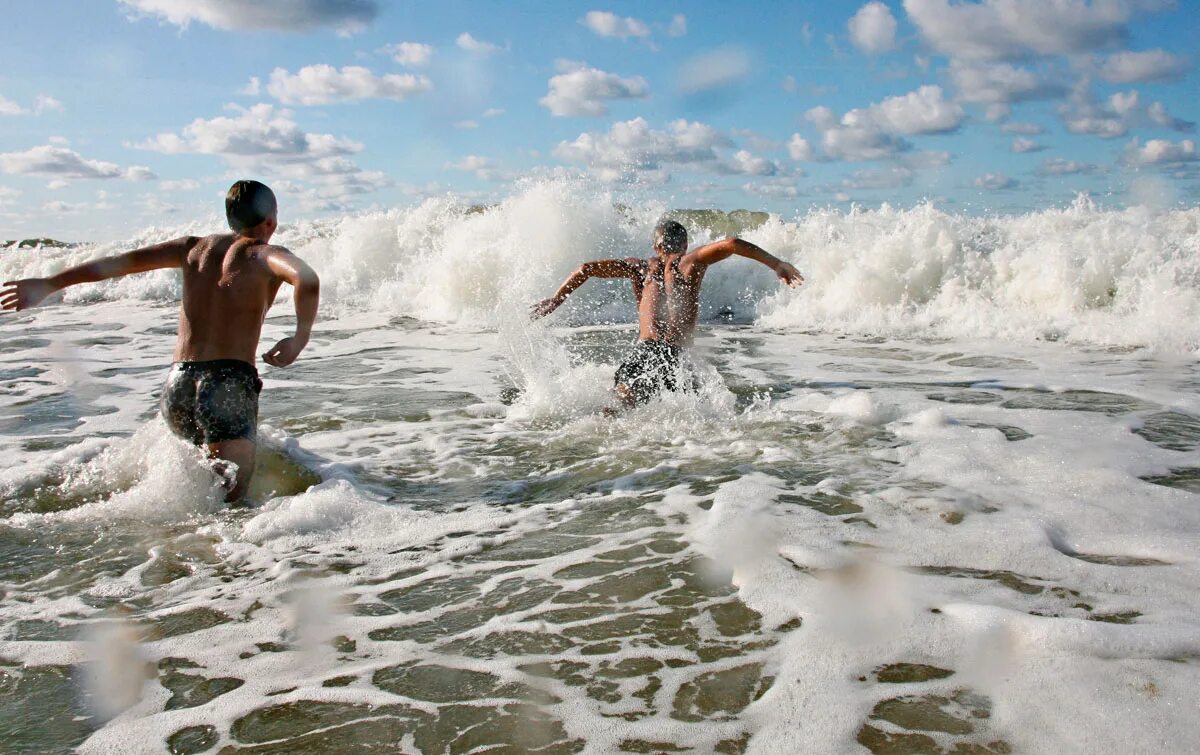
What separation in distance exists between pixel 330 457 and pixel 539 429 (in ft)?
4.85

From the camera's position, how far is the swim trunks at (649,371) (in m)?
6.49

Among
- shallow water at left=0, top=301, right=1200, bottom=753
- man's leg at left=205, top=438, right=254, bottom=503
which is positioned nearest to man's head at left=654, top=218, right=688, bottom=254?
shallow water at left=0, top=301, right=1200, bottom=753

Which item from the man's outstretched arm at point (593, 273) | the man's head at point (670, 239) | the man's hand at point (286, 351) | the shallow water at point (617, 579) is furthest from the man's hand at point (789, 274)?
the man's hand at point (286, 351)

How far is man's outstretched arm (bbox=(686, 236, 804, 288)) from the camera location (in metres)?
6.06

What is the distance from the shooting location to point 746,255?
632cm

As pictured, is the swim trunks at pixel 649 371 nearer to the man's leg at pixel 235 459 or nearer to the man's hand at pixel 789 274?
the man's hand at pixel 789 274

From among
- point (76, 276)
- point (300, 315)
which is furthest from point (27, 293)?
point (300, 315)

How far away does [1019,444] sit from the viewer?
5.41m

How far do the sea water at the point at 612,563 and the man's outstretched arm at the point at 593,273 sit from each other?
1.98 ft

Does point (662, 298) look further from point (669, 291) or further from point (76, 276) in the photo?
point (76, 276)

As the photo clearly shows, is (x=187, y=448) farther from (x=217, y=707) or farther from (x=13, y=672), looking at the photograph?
(x=217, y=707)

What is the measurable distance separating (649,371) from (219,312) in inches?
124

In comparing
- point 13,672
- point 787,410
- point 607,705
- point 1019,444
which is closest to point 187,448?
point 13,672

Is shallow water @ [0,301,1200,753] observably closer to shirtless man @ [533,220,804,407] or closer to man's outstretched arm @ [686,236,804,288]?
shirtless man @ [533,220,804,407]
